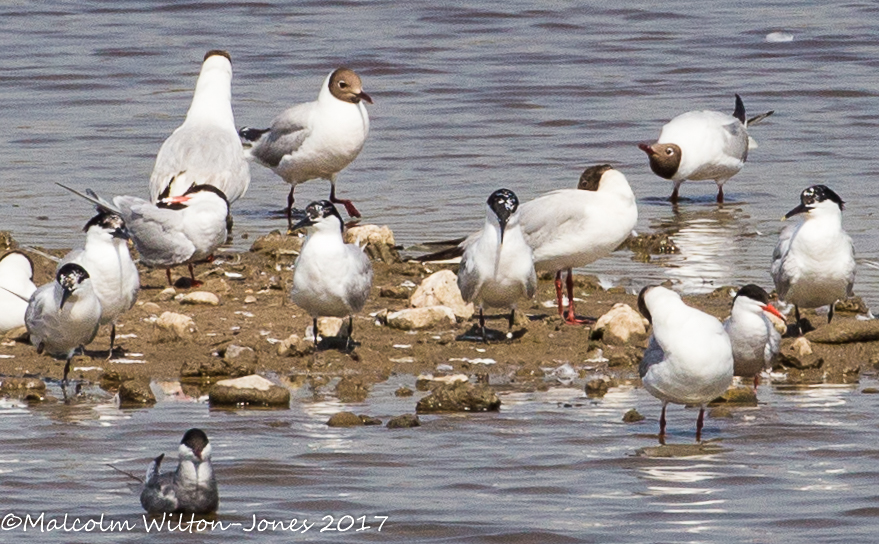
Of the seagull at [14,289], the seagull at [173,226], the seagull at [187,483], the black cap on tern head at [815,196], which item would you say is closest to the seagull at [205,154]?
the seagull at [173,226]

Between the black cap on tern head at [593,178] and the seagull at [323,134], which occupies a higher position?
the seagull at [323,134]

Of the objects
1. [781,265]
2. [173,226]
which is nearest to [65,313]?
[173,226]

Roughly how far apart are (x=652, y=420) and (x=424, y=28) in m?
15.7

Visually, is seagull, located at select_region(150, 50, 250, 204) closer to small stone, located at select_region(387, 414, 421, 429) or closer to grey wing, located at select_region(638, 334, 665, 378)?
small stone, located at select_region(387, 414, 421, 429)

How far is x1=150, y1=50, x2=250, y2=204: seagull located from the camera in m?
11.3

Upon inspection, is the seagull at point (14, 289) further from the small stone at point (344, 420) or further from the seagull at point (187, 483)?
the seagull at point (187, 483)

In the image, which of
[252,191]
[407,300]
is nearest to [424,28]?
[252,191]

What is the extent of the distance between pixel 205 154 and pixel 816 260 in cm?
473

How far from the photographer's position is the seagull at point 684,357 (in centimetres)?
689

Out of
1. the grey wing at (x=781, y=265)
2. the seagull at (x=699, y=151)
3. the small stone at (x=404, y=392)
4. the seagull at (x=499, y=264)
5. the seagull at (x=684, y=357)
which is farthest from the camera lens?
the seagull at (x=699, y=151)

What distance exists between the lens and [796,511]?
6.01 metres

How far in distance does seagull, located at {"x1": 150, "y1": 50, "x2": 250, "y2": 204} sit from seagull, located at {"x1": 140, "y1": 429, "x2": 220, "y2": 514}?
5410 millimetres

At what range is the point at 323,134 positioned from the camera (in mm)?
12891

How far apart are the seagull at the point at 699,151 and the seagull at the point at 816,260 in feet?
16.1
